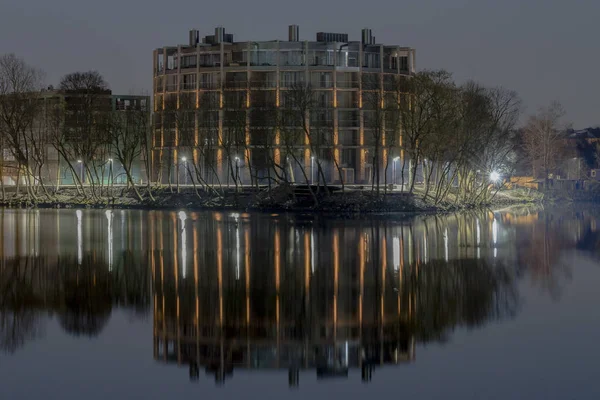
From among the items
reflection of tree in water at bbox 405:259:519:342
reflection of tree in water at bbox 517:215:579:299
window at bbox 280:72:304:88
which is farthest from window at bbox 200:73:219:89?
reflection of tree in water at bbox 405:259:519:342

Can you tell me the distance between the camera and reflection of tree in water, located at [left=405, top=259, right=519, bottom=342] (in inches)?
1023

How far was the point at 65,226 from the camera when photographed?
222 ft

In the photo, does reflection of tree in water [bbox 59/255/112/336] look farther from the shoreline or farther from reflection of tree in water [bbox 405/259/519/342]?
the shoreline

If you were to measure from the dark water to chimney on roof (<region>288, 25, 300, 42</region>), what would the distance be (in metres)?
114

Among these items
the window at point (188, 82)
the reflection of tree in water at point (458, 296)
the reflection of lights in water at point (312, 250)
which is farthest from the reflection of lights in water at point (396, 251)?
the window at point (188, 82)

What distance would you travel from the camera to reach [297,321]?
26.0m

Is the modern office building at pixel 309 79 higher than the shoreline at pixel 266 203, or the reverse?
the modern office building at pixel 309 79

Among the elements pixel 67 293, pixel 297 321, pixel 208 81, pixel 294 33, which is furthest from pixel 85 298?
pixel 294 33

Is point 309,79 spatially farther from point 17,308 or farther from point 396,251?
point 17,308

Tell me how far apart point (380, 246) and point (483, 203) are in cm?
7164

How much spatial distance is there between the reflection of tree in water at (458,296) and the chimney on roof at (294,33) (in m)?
123

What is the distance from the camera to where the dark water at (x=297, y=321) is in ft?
65.1

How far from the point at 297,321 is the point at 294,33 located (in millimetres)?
138368

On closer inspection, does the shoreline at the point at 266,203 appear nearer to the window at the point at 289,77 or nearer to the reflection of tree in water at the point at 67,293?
the window at the point at 289,77
